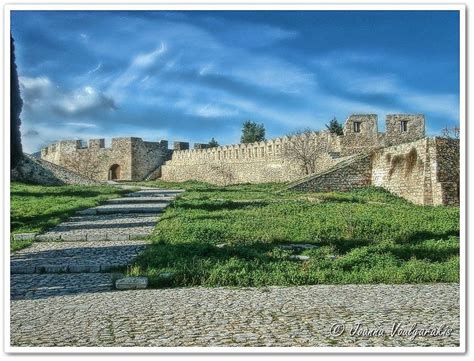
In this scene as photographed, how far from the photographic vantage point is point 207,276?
23.7ft

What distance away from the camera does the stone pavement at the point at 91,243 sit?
26.2 feet

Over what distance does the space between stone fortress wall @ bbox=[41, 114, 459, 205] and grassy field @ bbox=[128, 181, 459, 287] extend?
5.25 meters

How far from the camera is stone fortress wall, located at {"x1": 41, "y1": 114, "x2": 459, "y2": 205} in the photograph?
18656 millimetres

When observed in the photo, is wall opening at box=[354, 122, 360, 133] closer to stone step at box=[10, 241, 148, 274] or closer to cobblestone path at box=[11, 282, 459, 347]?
stone step at box=[10, 241, 148, 274]

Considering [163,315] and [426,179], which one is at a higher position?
[426,179]

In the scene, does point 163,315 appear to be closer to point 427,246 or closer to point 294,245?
point 294,245

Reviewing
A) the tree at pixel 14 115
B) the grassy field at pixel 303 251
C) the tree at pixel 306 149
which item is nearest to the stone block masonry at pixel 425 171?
the grassy field at pixel 303 251

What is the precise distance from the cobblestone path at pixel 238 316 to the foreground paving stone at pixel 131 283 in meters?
0.24

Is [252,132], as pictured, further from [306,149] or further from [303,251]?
[303,251]

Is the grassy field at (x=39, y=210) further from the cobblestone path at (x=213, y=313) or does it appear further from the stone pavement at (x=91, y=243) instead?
the cobblestone path at (x=213, y=313)

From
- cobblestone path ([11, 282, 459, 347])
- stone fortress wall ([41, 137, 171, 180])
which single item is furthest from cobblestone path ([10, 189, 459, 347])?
stone fortress wall ([41, 137, 171, 180])
